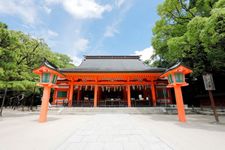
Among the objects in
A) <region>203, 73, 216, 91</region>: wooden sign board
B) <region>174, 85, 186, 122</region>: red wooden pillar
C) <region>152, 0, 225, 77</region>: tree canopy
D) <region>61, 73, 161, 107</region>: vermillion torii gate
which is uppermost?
<region>152, 0, 225, 77</region>: tree canopy

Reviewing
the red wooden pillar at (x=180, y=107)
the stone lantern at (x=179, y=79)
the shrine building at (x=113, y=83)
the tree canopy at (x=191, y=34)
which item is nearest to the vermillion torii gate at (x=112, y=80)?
the shrine building at (x=113, y=83)

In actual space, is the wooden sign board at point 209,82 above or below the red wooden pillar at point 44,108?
above

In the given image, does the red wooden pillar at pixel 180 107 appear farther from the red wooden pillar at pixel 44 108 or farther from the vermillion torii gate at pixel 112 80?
the red wooden pillar at pixel 44 108

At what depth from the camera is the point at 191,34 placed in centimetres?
689

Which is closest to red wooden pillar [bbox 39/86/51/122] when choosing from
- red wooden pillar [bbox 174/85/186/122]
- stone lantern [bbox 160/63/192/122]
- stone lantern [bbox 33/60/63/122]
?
stone lantern [bbox 33/60/63/122]

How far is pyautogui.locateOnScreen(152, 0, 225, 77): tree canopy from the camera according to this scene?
20.8 ft

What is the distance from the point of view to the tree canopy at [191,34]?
6340mm

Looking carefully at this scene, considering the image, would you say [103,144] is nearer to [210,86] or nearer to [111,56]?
[210,86]

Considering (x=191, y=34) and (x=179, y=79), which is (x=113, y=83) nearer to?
(x=179, y=79)

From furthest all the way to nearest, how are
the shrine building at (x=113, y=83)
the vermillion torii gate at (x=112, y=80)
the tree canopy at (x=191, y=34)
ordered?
the vermillion torii gate at (x=112, y=80)
the shrine building at (x=113, y=83)
the tree canopy at (x=191, y=34)

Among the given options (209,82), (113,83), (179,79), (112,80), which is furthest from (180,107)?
(112,80)

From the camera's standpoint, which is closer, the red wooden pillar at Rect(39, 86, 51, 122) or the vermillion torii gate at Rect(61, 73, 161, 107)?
the red wooden pillar at Rect(39, 86, 51, 122)

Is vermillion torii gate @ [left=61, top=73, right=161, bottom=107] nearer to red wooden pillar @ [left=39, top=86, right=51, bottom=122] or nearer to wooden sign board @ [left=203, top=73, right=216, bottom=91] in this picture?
red wooden pillar @ [left=39, top=86, right=51, bottom=122]

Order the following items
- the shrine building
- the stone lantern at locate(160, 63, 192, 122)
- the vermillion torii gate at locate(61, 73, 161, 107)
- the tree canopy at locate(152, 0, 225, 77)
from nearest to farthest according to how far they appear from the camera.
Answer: the tree canopy at locate(152, 0, 225, 77) → the stone lantern at locate(160, 63, 192, 122) → the shrine building → the vermillion torii gate at locate(61, 73, 161, 107)
